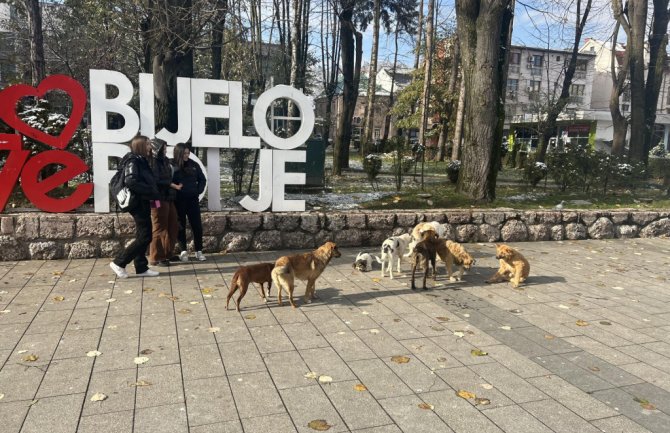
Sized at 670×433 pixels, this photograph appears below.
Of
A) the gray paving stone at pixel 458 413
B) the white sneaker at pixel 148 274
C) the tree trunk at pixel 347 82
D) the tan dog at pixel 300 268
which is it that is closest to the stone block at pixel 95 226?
the white sneaker at pixel 148 274

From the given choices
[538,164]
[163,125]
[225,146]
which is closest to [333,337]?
[225,146]

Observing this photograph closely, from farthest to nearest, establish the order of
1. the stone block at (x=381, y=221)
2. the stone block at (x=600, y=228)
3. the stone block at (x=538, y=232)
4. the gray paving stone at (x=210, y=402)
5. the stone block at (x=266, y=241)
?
the stone block at (x=600, y=228) < the stone block at (x=538, y=232) < the stone block at (x=381, y=221) < the stone block at (x=266, y=241) < the gray paving stone at (x=210, y=402)

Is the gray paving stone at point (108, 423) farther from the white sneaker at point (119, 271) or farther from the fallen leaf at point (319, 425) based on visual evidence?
the white sneaker at point (119, 271)

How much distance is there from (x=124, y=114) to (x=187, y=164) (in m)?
1.38

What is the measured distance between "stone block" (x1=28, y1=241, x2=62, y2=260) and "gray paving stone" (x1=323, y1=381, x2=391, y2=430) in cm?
542

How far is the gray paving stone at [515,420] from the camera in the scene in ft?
10.1

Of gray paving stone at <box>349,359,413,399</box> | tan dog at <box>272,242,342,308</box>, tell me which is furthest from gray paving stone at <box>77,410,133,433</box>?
tan dog at <box>272,242,342,308</box>

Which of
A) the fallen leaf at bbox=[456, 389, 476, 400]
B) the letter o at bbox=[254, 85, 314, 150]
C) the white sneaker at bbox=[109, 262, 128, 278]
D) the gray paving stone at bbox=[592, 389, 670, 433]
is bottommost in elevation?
the gray paving stone at bbox=[592, 389, 670, 433]

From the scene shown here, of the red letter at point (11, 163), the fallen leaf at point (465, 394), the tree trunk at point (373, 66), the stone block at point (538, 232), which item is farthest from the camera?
the tree trunk at point (373, 66)

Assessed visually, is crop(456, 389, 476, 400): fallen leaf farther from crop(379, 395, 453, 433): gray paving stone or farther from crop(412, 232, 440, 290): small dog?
crop(412, 232, 440, 290): small dog

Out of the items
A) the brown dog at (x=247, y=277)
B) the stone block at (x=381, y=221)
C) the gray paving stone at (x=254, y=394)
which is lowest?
the gray paving stone at (x=254, y=394)

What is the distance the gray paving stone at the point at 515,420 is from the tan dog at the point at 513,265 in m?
3.23

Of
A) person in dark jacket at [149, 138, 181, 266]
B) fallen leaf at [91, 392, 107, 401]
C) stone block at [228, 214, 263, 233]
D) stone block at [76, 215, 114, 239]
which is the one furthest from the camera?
stone block at [228, 214, 263, 233]

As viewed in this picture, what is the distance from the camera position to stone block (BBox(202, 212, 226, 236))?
25.0ft
